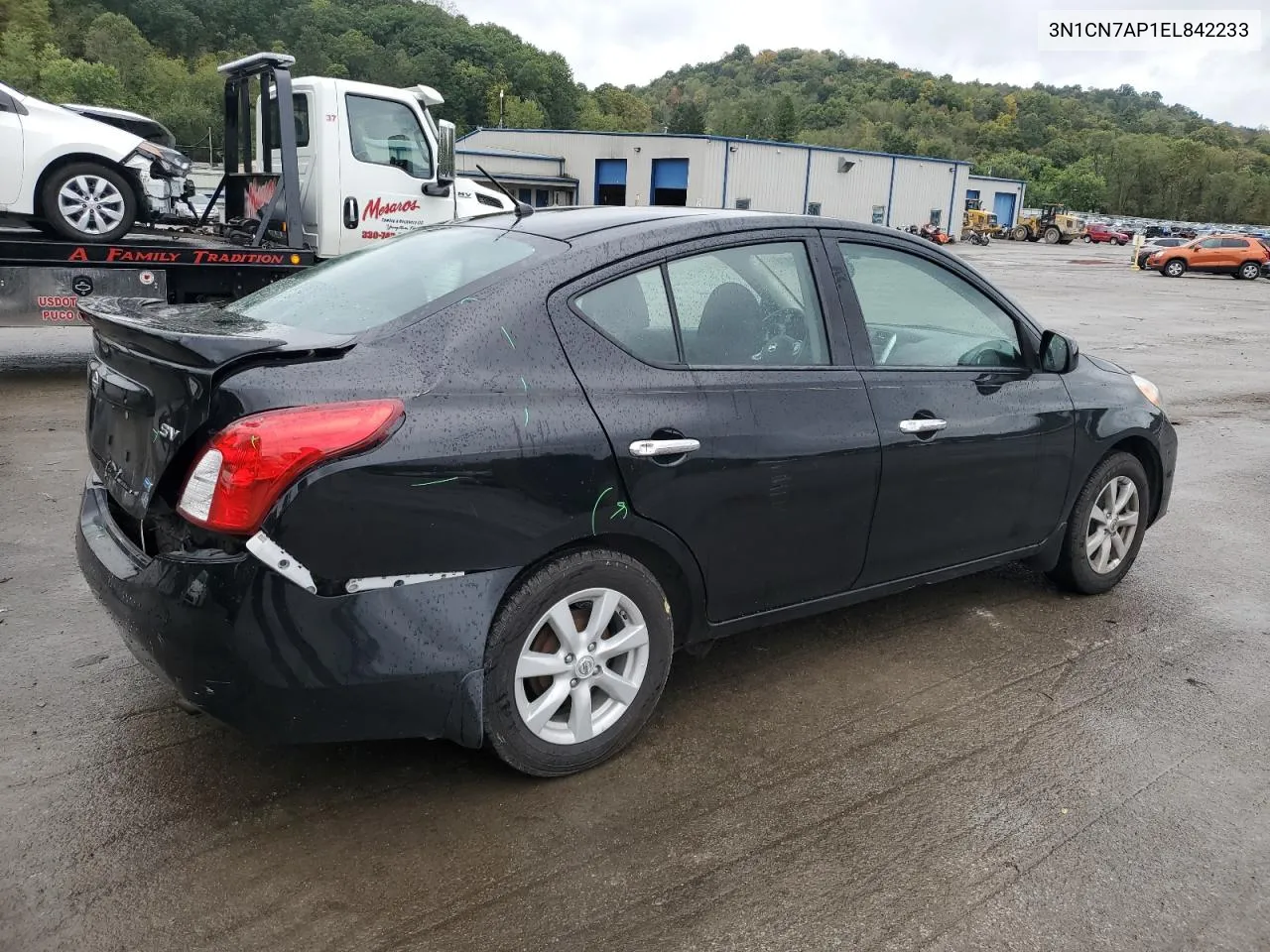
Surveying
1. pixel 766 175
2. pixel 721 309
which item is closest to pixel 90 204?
pixel 721 309

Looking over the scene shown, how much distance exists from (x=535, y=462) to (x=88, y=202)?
8062 mm

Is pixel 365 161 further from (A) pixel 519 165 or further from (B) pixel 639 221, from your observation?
(A) pixel 519 165

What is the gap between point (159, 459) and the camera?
8.59 ft

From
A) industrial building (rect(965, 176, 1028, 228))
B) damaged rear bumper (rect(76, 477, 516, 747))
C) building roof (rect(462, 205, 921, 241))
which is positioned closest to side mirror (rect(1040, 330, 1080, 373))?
building roof (rect(462, 205, 921, 241))

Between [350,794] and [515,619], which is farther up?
[515,619]

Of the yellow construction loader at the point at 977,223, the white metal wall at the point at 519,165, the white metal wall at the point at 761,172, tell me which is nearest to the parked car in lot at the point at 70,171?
the white metal wall at the point at 761,172

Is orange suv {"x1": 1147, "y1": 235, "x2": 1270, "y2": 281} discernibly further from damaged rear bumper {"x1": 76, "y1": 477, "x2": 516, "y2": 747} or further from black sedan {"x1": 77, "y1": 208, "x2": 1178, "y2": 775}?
damaged rear bumper {"x1": 76, "y1": 477, "x2": 516, "y2": 747}

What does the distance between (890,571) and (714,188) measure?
2007 inches

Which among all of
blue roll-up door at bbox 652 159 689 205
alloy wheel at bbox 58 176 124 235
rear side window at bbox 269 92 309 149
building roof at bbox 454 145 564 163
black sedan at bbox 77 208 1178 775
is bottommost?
black sedan at bbox 77 208 1178 775

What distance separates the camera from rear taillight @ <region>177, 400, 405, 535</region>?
242 cm

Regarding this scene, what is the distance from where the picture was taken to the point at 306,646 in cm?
250

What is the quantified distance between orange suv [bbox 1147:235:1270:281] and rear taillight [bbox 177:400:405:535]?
41336 millimetres

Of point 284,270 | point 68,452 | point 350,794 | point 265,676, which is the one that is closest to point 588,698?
point 350,794

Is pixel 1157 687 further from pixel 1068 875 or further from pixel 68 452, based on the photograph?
pixel 68 452
